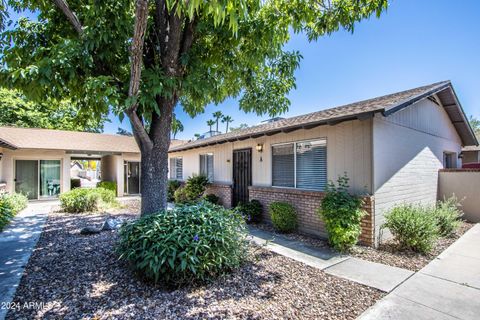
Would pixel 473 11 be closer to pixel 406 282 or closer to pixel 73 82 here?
pixel 406 282

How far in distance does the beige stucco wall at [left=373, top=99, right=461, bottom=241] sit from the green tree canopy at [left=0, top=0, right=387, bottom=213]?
9.87 feet

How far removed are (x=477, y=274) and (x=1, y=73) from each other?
8.89 metres

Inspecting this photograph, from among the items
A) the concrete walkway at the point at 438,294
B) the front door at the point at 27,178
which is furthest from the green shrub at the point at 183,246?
the front door at the point at 27,178

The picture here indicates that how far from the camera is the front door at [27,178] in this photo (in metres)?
13.0

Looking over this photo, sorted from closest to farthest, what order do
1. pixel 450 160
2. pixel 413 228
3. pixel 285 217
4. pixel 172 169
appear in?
pixel 413 228 < pixel 285 217 < pixel 450 160 < pixel 172 169

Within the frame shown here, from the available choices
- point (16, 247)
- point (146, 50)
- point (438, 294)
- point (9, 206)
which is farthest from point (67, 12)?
point (9, 206)

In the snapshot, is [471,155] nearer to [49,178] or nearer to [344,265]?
[344,265]

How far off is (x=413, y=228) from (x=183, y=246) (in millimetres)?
4925

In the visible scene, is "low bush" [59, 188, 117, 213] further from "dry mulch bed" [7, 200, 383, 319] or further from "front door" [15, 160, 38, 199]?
"dry mulch bed" [7, 200, 383, 319]

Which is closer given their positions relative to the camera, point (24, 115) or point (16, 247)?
point (16, 247)

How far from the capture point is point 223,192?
1045 cm

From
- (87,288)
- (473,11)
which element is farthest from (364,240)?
(473,11)

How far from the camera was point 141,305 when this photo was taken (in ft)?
10.2

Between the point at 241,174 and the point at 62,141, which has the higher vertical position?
the point at 62,141
